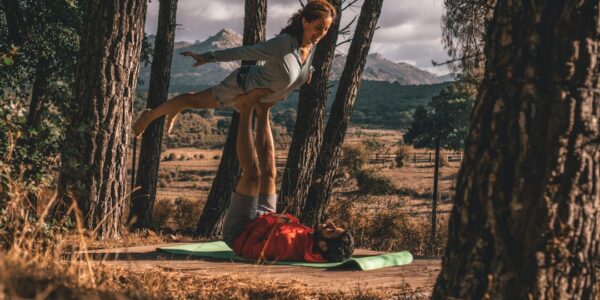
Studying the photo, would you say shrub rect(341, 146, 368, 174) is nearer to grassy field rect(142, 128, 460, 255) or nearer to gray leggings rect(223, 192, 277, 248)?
grassy field rect(142, 128, 460, 255)

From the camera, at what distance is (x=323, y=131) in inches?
389

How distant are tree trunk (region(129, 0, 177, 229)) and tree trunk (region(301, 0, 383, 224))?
2.76 metres

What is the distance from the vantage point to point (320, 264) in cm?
566

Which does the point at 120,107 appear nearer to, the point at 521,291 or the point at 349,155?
the point at 521,291

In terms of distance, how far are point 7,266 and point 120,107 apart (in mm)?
3542

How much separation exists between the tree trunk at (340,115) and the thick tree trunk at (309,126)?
1.74ft

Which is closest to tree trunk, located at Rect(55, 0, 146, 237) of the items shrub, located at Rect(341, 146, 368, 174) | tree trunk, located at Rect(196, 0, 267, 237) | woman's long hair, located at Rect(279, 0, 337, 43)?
woman's long hair, located at Rect(279, 0, 337, 43)

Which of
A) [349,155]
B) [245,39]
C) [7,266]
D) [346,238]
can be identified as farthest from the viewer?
[349,155]

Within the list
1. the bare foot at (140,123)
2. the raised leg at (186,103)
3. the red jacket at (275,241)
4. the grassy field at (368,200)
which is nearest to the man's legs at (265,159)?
the red jacket at (275,241)

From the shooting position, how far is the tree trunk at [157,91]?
10.7 meters

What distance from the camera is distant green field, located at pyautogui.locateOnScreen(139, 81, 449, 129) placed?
4633 inches

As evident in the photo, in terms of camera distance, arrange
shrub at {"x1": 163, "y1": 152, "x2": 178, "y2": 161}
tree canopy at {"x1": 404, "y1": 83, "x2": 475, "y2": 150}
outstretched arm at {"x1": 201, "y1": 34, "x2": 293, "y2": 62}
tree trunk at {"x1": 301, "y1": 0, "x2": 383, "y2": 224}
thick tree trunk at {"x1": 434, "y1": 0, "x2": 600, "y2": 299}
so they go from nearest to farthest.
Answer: thick tree trunk at {"x1": 434, "y1": 0, "x2": 600, "y2": 299} → outstretched arm at {"x1": 201, "y1": 34, "x2": 293, "y2": 62} → tree trunk at {"x1": 301, "y1": 0, "x2": 383, "y2": 224} → tree canopy at {"x1": 404, "y1": 83, "x2": 475, "y2": 150} → shrub at {"x1": 163, "y1": 152, "x2": 178, "y2": 161}

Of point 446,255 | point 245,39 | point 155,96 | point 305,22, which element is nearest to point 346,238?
point 305,22

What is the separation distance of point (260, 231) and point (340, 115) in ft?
15.8
